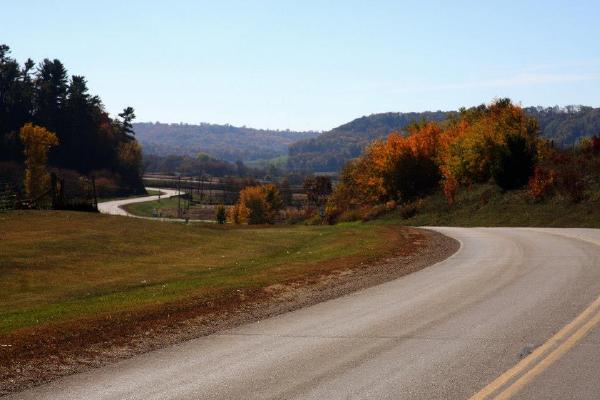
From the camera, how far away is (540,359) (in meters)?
10.5

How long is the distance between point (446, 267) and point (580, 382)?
14.0m

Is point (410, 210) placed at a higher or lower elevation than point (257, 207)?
higher

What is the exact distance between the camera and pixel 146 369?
10.8m

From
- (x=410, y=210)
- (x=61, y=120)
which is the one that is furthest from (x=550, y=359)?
(x=61, y=120)

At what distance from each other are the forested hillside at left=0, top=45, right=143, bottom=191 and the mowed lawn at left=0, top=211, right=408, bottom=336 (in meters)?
95.7

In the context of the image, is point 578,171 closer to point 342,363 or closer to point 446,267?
point 446,267

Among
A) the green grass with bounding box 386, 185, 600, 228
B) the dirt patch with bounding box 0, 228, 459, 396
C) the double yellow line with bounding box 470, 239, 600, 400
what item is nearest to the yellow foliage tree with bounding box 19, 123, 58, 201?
the green grass with bounding box 386, 185, 600, 228

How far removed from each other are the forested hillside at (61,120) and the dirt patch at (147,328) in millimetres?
118197

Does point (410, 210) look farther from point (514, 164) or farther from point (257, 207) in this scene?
point (257, 207)

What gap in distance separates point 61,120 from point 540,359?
472 feet

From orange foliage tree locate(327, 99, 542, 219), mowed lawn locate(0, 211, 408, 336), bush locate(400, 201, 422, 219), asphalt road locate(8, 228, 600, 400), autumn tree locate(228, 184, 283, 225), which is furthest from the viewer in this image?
Result: autumn tree locate(228, 184, 283, 225)

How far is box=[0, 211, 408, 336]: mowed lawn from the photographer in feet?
58.9

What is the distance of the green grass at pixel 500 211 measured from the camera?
51.6 m

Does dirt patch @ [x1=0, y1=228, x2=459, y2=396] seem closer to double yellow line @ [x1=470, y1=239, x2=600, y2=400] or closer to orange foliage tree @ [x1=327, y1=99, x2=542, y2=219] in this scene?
double yellow line @ [x1=470, y1=239, x2=600, y2=400]
